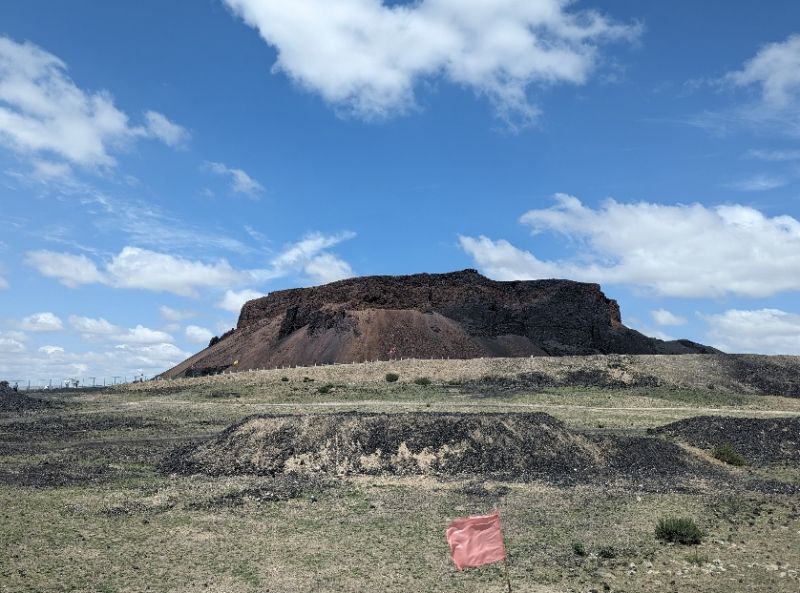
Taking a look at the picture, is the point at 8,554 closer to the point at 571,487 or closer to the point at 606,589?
the point at 606,589

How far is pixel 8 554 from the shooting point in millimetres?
17484

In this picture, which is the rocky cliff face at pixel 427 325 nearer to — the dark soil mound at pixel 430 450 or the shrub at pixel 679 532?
the dark soil mound at pixel 430 450

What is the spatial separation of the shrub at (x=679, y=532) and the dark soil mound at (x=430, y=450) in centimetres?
830

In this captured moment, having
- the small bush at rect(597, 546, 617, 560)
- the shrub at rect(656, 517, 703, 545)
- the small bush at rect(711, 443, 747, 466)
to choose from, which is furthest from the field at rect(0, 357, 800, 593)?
the small bush at rect(711, 443, 747, 466)

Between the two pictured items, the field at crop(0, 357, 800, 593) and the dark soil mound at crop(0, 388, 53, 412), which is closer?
the field at crop(0, 357, 800, 593)

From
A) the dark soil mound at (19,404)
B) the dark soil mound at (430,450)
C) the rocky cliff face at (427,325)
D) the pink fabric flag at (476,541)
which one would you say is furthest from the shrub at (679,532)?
the rocky cliff face at (427,325)

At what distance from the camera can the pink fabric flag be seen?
46.5 ft

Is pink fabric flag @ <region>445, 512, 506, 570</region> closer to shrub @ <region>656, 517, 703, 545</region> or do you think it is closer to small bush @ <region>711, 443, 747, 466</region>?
shrub @ <region>656, 517, 703, 545</region>

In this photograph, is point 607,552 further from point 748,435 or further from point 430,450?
point 748,435

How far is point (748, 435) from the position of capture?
37.3m

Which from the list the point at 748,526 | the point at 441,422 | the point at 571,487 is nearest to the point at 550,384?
the point at 441,422

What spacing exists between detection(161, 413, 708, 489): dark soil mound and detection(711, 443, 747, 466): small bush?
2109mm

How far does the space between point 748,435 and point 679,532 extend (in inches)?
862

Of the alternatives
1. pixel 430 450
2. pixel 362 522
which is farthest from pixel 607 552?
pixel 430 450
